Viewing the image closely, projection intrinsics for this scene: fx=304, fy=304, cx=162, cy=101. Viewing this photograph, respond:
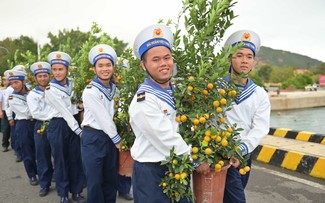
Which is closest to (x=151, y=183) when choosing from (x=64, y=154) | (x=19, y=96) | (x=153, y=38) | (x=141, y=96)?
(x=141, y=96)

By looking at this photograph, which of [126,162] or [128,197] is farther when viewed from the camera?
[128,197]

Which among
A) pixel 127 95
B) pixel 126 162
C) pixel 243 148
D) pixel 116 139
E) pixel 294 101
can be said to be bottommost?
pixel 294 101

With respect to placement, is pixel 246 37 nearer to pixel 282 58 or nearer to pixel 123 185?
pixel 123 185

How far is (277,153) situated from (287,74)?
6493 centimetres

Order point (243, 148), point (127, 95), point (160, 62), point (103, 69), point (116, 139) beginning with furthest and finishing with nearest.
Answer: point (103, 69) < point (116, 139) < point (127, 95) < point (243, 148) < point (160, 62)

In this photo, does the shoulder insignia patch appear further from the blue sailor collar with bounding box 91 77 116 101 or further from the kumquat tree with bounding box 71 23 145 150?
the blue sailor collar with bounding box 91 77 116 101

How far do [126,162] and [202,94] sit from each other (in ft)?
4.73

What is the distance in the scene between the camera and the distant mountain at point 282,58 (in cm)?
15475

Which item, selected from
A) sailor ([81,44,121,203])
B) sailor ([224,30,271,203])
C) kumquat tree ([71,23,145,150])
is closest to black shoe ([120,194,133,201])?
sailor ([81,44,121,203])

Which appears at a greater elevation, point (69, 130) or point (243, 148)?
point (243, 148)

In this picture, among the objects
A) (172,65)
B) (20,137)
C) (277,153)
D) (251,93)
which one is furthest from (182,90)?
(20,137)

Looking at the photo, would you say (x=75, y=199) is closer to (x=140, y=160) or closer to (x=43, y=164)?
(x=43, y=164)

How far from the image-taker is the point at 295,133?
698 centimetres

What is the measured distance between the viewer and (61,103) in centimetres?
393
